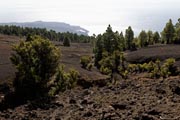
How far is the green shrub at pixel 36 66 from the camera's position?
3894 centimetres

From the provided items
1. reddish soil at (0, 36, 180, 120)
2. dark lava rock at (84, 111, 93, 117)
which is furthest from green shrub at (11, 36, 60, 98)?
dark lava rock at (84, 111, 93, 117)


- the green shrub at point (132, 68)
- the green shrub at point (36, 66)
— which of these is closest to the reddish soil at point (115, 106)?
the green shrub at point (36, 66)

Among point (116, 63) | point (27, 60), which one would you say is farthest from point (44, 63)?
point (116, 63)

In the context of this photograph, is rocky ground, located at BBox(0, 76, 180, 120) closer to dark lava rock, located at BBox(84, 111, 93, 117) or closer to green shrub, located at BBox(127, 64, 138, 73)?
dark lava rock, located at BBox(84, 111, 93, 117)

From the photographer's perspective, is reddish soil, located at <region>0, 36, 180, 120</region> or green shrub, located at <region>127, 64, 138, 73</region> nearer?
reddish soil, located at <region>0, 36, 180, 120</region>

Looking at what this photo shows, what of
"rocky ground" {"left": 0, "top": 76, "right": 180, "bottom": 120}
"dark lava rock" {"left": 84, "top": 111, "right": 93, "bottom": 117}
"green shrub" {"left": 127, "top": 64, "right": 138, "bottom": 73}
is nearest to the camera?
"rocky ground" {"left": 0, "top": 76, "right": 180, "bottom": 120}

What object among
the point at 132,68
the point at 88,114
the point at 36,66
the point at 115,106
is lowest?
the point at 132,68

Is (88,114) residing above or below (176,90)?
below

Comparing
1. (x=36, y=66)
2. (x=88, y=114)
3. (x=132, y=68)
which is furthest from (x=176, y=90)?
(x=132, y=68)

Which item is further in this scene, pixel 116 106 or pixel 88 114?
pixel 116 106

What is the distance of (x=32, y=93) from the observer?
39406 millimetres

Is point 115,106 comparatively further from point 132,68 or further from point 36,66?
point 132,68

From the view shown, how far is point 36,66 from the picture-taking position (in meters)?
39.3

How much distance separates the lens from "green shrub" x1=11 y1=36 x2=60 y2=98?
3894 centimetres
